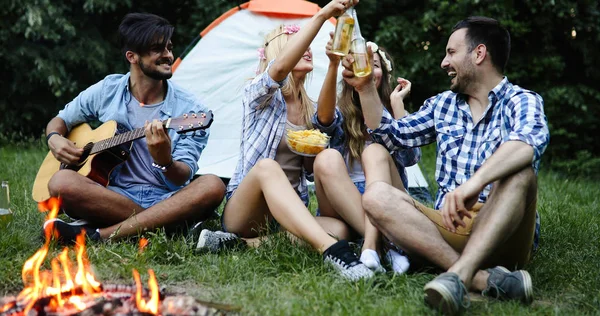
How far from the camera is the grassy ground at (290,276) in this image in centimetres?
266

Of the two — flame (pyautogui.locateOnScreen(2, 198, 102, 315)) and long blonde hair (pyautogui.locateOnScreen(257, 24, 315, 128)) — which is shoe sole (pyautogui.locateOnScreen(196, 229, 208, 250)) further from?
long blonde hair (pyautogui.locateOnScreen(257, 24, 315, 128))

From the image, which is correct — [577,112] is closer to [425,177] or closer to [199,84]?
[425,177]

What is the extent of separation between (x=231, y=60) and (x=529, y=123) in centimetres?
349

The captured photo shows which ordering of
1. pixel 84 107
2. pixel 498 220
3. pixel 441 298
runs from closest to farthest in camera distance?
pixel 441 298
pixel 498 220
pixel 84 107

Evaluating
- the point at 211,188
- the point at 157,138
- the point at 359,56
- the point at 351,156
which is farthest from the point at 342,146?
the point at 157,138

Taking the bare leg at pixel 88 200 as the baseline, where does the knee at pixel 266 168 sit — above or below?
above

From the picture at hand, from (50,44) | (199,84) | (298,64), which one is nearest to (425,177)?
(199,84)

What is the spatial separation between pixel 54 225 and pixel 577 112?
21.3 ft

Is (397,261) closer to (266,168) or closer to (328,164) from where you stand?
(328,164)

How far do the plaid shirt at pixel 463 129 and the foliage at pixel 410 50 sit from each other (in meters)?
4.71

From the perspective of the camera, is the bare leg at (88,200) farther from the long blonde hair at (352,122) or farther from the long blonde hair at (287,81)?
the long blonde hair at (352,122)

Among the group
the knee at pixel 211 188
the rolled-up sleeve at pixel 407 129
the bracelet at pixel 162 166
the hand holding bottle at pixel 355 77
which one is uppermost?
the hand holding bottle at pixel 355 77

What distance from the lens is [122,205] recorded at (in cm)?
366

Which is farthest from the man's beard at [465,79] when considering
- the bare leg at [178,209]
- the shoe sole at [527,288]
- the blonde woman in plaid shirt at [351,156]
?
the bare leg at [178,209]
